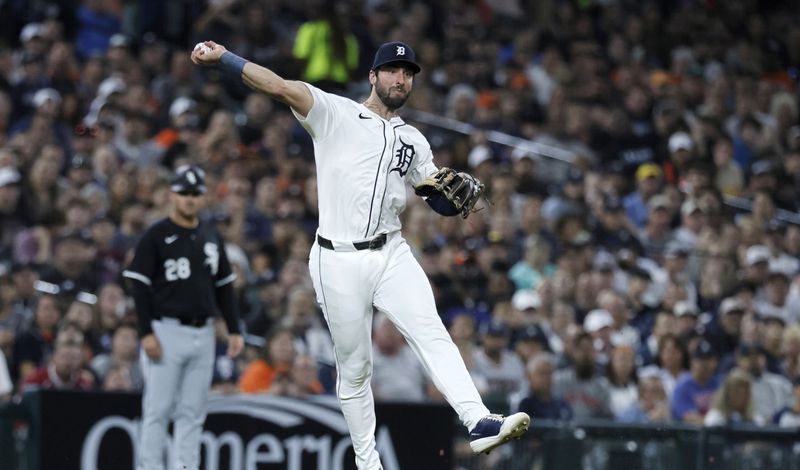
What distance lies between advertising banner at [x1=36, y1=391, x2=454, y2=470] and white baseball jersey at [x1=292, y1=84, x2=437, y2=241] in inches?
120

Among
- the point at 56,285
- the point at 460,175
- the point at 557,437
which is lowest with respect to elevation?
the point at 557,437

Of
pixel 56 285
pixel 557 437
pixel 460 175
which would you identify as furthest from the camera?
pixel 56 285

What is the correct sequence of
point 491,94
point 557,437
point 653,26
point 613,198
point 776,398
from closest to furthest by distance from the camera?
1. point 557,437
2. point 776,398
3. point 613,198
4. point 491,94
5. point 653,26

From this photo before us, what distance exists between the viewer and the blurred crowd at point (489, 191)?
12.3 meters

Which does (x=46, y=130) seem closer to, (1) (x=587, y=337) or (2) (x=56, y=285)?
(2) (x=56, y=285)

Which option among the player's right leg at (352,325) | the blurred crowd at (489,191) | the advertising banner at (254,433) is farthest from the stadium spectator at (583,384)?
the player's right leg at (352,325)

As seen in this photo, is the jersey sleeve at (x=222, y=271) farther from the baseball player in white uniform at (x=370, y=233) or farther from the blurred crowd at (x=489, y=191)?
the baseball player in white uniform at (x=370, y=233)

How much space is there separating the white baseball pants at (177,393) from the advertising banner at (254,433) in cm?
48

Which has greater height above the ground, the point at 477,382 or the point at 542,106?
the point at 542,106

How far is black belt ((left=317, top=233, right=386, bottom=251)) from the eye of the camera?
7.78 m

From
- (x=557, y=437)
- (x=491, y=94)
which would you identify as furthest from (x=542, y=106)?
(x=557, y=437)

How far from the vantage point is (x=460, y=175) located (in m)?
7.79

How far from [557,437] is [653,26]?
31.8 feet

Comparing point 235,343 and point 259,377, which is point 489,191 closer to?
point 259,377
